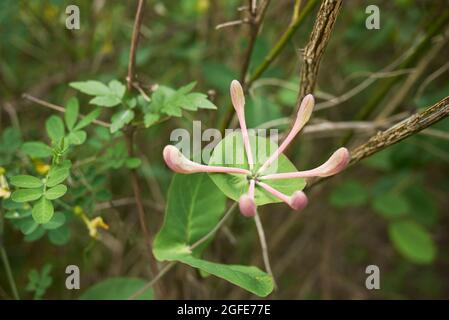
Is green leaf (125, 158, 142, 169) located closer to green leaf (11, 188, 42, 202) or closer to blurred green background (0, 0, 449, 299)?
green leaf (11, 188, 42, 202)

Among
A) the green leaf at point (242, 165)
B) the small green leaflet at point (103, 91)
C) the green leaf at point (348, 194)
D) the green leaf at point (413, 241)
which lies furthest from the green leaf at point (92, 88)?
the green leaf at point (413, 241)

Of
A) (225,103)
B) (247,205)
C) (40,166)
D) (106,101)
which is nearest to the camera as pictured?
(247,205)

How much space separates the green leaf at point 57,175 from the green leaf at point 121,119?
10 centimetres

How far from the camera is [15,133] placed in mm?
980

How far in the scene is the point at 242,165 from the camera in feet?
2.40

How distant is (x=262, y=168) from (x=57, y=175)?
312mm

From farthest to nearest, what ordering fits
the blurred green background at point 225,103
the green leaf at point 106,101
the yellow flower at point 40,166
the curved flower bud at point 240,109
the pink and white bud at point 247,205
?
the blurred green background at point 225,103 → the yellow flower at point 40,166 → the green leaf at point 106,101 → the curved flower bud at point 240,109 → the pink and white bud at point 247,205

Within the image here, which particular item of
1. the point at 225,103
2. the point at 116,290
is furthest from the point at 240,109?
the point at 225,103

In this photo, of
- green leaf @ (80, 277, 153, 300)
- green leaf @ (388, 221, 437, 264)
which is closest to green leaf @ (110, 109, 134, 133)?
green leaf @ (80, 277, 153, 300)

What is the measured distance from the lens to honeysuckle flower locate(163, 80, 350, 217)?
0.60m

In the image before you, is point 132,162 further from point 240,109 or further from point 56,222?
point 240,109

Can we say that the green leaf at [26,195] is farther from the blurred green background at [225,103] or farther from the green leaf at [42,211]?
the blurred green background at [225,103]

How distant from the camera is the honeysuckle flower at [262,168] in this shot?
597mm
